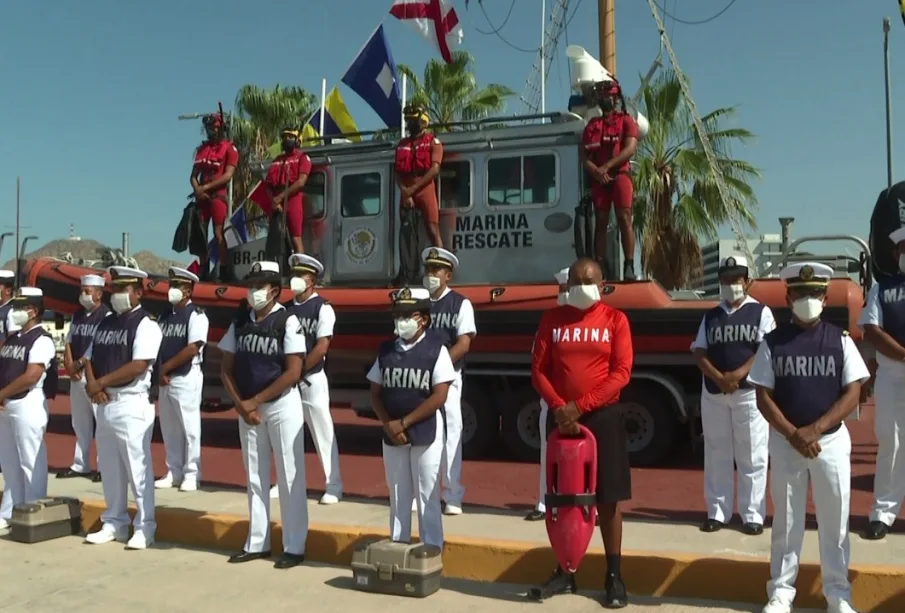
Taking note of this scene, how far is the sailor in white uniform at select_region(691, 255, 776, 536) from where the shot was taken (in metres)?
6.32

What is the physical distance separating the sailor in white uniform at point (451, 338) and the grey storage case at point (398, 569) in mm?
1438

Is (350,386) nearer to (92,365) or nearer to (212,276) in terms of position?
(212,276)

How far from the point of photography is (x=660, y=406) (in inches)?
362

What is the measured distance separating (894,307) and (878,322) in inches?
5.3

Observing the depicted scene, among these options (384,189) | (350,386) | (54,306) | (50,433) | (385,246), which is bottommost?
(50,433)

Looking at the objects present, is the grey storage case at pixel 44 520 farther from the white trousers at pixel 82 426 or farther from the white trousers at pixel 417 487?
the white trousers at pixel 417 487

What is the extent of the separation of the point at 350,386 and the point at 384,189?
7.97 feet

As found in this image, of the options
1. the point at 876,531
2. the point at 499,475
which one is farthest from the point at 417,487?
the point at 499,475

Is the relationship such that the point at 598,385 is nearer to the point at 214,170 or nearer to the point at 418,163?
the point at 418,163

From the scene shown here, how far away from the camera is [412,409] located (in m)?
5.62

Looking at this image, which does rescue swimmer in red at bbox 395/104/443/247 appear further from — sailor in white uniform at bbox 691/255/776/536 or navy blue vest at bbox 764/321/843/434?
navy blue vest at bbox 764/321/843/434

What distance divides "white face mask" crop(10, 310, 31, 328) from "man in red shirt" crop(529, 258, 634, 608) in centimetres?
430

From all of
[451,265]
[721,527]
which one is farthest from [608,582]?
[451,265]

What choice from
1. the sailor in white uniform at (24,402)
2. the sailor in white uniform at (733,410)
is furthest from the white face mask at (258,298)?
the sailor in white uniform at (733,410)
